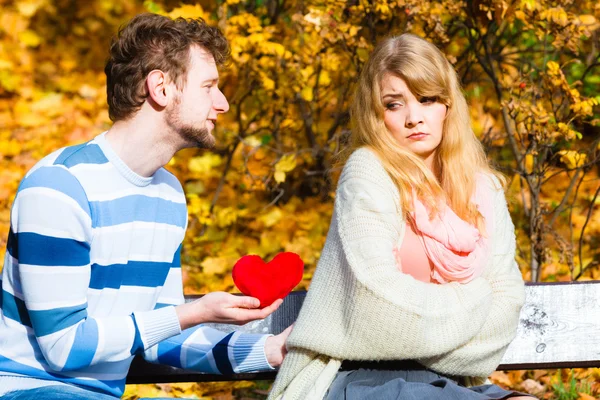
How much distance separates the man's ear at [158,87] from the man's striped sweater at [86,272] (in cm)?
22

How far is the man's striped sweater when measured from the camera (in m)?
2.37

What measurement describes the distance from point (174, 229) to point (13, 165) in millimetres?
3928

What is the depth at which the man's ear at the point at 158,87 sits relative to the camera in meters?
2.62

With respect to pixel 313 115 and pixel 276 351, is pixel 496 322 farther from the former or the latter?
pixel 313 115

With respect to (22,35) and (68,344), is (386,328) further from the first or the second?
(22,35)

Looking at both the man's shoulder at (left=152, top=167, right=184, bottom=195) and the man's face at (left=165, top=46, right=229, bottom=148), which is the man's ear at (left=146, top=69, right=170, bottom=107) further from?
the man's shoulder at (left=152, top=167, right=184, bottom=195)

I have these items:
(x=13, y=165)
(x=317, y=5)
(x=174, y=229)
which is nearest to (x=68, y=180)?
(x=174, y=229)

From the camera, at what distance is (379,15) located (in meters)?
4.56

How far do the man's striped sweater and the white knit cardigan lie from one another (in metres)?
0.33

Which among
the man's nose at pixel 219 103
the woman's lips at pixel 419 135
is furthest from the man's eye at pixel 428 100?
the man's nose at pixel 219 103

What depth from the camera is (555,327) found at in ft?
10.6

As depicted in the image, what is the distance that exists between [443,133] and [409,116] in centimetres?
22

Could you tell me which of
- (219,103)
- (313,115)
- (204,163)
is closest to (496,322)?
(219,103)

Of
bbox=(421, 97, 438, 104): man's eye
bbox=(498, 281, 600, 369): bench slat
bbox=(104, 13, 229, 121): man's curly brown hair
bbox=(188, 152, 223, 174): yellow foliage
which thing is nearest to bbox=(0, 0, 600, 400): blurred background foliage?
bbox=(188, 152, 223, 174): yellow foliage
